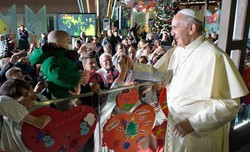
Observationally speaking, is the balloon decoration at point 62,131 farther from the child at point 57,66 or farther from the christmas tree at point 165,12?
the christmas tree at point 165,12

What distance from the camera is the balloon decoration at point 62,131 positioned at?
1.83m

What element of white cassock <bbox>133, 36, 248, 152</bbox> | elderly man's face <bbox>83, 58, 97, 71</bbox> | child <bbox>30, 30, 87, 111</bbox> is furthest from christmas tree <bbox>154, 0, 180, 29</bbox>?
white cassock <bbox>133, 36, 248, 152</bbox>

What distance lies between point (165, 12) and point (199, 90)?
43.9 ft

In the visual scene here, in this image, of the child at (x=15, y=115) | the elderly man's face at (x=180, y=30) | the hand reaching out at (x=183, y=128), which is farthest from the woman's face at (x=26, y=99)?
the elderly man's face at (x=180, y=30)

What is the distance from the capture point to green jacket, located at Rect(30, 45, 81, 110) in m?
2.18

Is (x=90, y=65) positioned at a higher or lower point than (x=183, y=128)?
higher

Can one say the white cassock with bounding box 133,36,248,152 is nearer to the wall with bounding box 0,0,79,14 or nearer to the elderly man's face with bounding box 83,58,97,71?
the elderly man's face with bounding box 83,58,97,71

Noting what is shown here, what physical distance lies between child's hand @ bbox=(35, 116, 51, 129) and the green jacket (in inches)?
15.6

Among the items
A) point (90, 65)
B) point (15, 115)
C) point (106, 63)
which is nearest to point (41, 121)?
point (15, 115)

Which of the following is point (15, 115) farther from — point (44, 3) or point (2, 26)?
point (44, 3)

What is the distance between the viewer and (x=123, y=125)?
235 cm

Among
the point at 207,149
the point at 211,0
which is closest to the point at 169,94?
the point at 207,149

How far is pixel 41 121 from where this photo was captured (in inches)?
71.6

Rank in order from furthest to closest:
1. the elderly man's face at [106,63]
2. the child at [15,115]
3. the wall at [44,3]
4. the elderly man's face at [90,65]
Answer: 1. the wall at [44,3]
2. the elderly man's face at [90,65]
3. the elderly man's face at [106,63]
4. the child at [15,115]
